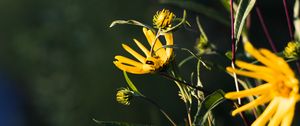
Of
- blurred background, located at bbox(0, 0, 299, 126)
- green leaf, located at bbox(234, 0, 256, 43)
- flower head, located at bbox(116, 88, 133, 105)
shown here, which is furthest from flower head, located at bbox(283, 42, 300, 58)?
blurred background, located at bbox(0, 0, 299, 126)

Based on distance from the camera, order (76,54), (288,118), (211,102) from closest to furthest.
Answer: (288,118), (211,102), (76,54)

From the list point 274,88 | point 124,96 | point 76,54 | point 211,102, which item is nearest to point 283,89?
point 274,88

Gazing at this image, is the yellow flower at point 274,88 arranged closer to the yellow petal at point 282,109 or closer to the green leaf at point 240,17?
the yellow petal at point 282,109

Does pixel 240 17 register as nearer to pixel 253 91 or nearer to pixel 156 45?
pixel 156 45

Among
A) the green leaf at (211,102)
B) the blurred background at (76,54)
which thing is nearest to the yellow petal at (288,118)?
the green leaf at (211,102)

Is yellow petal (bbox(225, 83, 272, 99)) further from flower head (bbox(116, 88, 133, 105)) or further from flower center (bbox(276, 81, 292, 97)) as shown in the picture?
flower head (bbox(116, 88, 133, 105))
